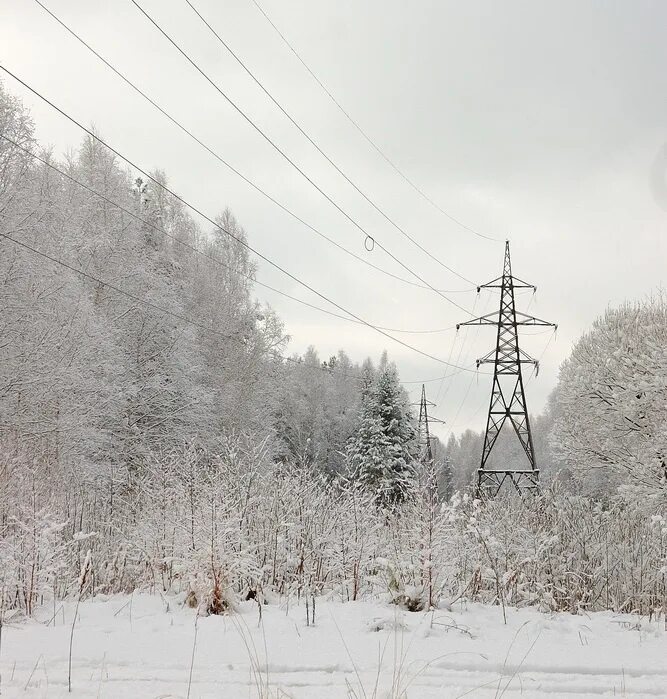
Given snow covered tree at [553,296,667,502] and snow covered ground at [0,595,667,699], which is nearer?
snow covered ground at [0,595,667,699]

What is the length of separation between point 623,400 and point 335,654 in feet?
54.3

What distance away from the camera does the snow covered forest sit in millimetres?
5535

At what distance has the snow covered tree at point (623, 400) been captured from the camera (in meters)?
16.7

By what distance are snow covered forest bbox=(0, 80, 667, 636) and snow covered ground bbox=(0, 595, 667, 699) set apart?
0.45 meters

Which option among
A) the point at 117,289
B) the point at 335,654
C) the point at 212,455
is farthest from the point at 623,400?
the point at 335,654

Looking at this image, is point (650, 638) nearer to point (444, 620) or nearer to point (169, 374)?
point (444, 620)

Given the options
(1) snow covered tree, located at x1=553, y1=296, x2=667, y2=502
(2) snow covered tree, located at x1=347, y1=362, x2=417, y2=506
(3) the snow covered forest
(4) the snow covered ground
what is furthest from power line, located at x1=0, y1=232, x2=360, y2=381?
(1) snow covered tree, located at x1=553, y1=296, x2=667, y2=502

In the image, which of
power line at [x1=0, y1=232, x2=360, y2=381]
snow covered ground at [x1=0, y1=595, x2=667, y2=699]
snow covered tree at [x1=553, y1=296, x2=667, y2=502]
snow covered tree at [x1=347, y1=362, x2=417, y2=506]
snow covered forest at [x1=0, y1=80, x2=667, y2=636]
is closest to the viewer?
snow covered ground at [x1=0, y1=595, x2=667, y2=699]

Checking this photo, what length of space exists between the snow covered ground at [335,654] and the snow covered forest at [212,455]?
45 cm

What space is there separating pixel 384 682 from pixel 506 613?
2205 millimetres

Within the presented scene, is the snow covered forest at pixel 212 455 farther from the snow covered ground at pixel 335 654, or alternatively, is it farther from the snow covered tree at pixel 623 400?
Result: the snow covered ground at pixel 335 654

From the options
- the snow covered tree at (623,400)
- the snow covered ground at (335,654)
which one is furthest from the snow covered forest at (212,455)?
the snow covered ground at (335,654)

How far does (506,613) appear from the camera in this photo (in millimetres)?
4961

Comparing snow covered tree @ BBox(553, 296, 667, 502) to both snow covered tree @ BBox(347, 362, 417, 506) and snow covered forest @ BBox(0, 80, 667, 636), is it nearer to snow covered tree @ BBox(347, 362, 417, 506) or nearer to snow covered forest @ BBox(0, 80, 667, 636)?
snow covered forest @ BBox(0, 80, 667, 636)
